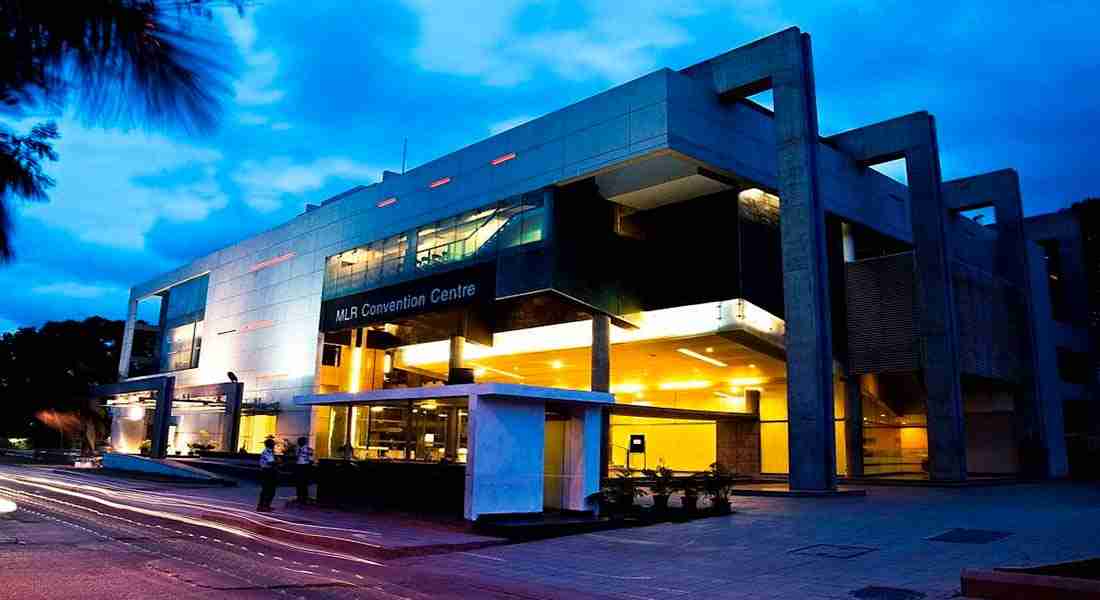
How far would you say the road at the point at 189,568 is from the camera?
900cm

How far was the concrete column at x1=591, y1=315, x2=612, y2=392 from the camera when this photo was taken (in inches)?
1116

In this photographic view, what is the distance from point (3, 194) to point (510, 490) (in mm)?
13558

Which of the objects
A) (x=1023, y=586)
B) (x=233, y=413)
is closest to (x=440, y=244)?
(x=233, y=413)

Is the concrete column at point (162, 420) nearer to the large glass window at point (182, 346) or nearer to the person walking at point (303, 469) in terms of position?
the large glass window at point (182, 346)

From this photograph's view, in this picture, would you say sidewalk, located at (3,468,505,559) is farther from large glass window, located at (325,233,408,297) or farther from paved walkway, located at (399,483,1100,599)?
large glass window, located at (325,233,408,297)

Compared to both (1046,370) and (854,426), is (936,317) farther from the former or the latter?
(1046,370)

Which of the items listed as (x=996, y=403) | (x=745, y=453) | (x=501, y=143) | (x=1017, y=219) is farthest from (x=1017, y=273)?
(x=501, y=143)

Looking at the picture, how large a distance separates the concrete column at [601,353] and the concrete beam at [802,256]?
266 inches

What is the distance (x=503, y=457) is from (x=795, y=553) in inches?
240

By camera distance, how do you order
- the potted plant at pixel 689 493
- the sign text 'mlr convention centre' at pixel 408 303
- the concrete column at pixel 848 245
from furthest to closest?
the concrete column at pixel 848 245, the sign text 'mlr convention centre' at pixel 408 303, the potted plant at pixel 689 493

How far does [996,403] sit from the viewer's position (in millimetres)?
39125

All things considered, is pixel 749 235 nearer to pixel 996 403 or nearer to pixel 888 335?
pixel 888 335

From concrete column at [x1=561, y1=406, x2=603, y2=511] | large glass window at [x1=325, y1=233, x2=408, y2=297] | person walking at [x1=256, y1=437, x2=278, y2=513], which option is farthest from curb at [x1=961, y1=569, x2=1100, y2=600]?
large glass window at [x1=325, y1=233, x2=408, y2=297]

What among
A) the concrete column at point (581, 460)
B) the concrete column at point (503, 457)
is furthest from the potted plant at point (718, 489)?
the concrete column at point (503, 457)
